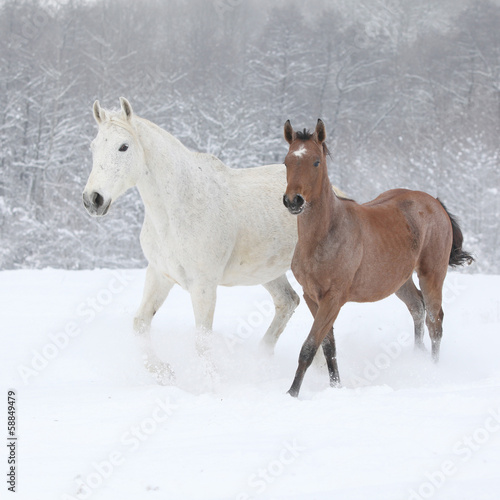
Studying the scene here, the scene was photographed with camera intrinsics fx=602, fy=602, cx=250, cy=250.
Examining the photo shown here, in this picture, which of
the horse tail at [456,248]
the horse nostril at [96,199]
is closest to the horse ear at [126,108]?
the horse nostril at [96,199]

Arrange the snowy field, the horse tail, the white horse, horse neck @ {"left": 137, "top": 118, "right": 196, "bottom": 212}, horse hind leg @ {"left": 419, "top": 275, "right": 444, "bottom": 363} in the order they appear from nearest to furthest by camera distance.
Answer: the snowy field, the white horse, horse neck @ {"left": 137, "top": 118, "right": 196, "bottom": 212}, horse hind leg @ {"left": 419, "top": 275, "right": 444, "bottom": 363}, the horse tail

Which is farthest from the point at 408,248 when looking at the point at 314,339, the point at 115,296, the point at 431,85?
the point at 431,85

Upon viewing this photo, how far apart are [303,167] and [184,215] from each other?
3.79ft

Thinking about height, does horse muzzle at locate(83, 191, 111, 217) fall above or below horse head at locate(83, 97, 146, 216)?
below

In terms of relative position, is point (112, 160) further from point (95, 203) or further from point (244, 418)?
point (244, 418)

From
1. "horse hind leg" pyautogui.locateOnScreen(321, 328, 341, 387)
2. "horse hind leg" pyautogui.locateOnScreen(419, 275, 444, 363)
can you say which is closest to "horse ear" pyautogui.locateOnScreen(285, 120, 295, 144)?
"horse hind leg" pyautogui.locateOnScreen(321, 328, 341, 387)

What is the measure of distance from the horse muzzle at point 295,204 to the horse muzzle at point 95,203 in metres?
1.25

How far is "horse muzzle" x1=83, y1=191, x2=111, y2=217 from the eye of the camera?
4.03m

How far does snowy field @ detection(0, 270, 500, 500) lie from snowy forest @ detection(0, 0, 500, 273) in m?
14.3

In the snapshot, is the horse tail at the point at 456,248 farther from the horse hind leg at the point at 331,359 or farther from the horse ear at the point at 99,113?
the horse ear at the point at 99,113

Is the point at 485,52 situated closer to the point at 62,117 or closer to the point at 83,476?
the point at 62,117

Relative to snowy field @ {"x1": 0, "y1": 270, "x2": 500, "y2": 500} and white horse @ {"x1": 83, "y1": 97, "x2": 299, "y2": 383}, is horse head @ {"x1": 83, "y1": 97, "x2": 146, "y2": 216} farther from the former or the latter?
snowy field @ {"x1": 0, "y1": 270, "x2": 500, "y2": 500}

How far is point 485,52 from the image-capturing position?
95.1ft

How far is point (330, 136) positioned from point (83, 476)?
25611mm
